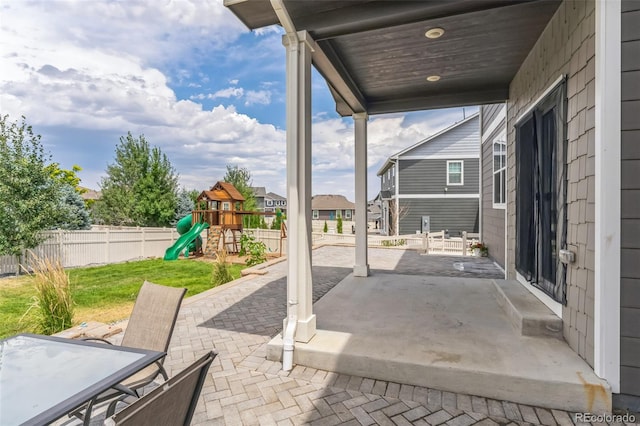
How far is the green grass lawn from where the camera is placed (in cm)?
494

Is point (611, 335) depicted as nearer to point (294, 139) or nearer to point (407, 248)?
point (294, 139)

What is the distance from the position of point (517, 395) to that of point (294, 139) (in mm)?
2906

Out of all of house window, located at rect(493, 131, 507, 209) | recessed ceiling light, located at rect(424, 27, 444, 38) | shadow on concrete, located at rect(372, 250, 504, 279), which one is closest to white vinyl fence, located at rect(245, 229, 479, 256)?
shadow on concrete, located at rect(372, 250, 504, 279)

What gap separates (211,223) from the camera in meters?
13.8

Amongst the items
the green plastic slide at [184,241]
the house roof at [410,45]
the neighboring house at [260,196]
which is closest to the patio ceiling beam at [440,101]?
the house roof at [410,45]

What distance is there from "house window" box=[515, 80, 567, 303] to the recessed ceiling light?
136 centimetres

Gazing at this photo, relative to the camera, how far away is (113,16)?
6.81m

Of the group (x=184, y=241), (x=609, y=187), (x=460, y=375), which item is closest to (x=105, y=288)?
(x=184, y=241)

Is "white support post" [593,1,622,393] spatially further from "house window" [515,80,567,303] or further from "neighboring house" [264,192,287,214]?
"neighboring house" [264,192,287,214]

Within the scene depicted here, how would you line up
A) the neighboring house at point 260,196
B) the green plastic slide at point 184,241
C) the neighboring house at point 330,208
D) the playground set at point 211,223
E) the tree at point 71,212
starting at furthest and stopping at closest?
1. the neighboring house at point 260,196
2. the neighboring house at point 330,208
3. the playground set at point 211,223
4. the green plastic slide at point 184,241
5. the tree at point 71,212

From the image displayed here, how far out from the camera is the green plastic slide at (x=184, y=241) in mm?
12898

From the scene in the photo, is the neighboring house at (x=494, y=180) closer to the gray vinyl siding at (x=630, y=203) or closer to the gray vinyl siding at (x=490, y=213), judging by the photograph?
the gray vinyl siding at (x=490, y=213)

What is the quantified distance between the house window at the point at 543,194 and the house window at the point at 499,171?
2.60 meters

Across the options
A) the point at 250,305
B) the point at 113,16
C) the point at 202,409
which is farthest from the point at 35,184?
the point at 202,409
